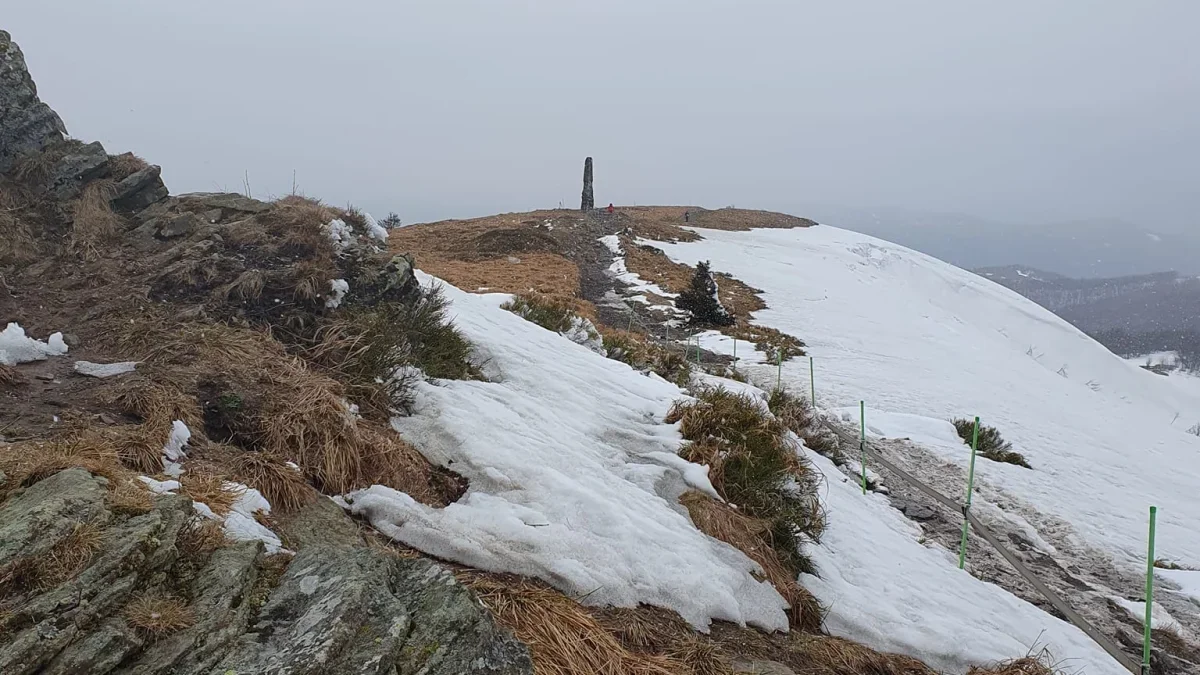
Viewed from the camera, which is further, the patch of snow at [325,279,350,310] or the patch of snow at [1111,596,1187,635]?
the patch of snow at [1111,596,1187,635]

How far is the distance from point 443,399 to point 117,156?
5398 mm

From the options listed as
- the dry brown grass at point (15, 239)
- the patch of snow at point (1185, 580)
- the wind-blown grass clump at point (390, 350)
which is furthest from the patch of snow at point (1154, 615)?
A: the dry brown grass at point (15, 239)

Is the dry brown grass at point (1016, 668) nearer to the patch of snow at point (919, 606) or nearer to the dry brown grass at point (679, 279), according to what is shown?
the patch of snow at point (919, 606)

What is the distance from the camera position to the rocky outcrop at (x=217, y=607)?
213 centimetres

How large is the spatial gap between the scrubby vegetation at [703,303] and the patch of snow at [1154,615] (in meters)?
12.7

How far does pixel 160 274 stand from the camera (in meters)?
5.79

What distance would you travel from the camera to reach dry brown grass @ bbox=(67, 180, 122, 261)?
20.2 feet

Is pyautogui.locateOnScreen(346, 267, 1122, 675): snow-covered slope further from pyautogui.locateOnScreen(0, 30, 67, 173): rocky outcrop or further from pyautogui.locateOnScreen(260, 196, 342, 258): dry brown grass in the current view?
pyautogui.locateOnScreen(0, 30, 67, 173): rocky outcrop

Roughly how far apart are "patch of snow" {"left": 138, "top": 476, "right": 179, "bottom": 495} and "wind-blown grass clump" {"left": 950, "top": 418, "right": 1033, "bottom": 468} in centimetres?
1143

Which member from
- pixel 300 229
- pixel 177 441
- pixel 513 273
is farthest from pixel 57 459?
pixel 513 273

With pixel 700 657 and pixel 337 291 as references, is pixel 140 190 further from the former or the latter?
pixel 700 657

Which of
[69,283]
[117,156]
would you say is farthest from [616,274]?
[69,283]

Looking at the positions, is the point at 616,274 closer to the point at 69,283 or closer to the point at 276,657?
the point at 69,283

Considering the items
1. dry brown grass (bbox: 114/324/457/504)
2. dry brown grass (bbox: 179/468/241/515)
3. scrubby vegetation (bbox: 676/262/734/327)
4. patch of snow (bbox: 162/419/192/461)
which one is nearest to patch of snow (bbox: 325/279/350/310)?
dry brown grass (bbox: 114/324/457/504)
